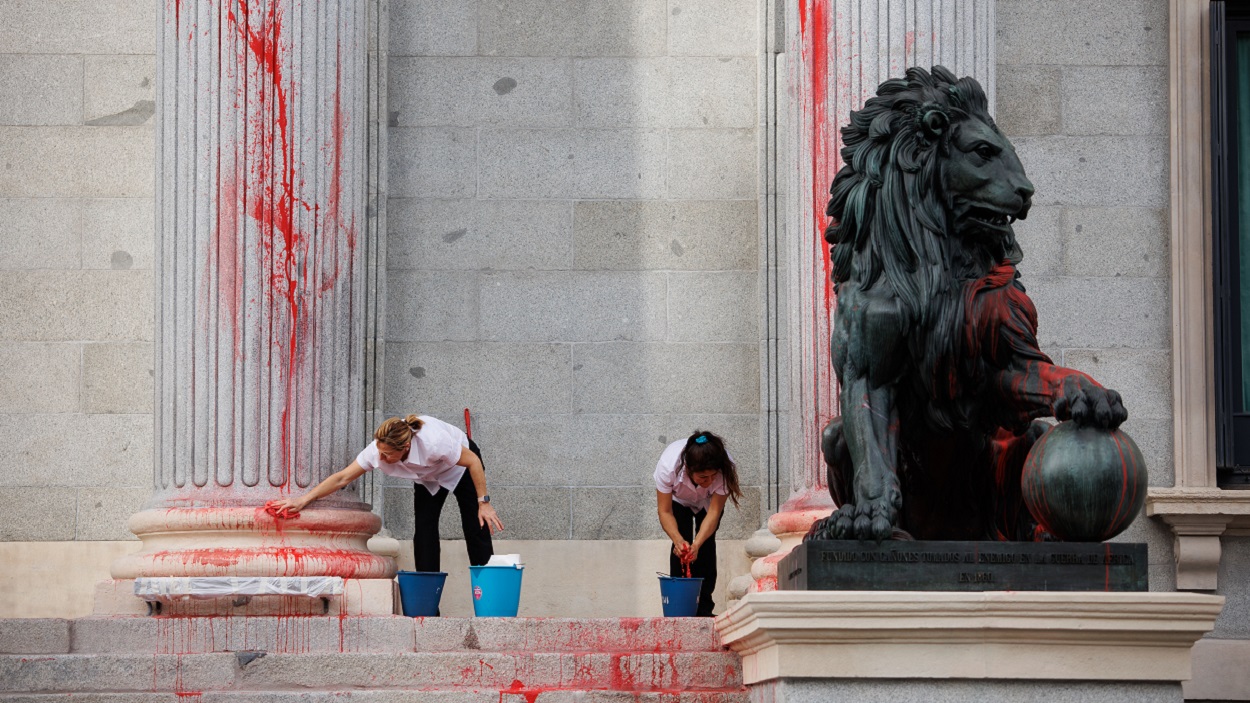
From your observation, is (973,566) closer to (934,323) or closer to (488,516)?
(934,323)

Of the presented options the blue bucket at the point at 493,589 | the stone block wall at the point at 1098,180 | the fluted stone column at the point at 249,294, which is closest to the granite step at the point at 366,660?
the blue bucket at the point at 493,589

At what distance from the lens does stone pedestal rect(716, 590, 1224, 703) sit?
23.3ft

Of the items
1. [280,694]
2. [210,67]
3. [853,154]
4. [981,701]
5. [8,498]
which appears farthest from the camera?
[8,498]

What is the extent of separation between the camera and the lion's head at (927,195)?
791 centimetres

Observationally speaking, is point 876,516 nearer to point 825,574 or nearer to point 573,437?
point 825,574

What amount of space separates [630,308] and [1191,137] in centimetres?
453

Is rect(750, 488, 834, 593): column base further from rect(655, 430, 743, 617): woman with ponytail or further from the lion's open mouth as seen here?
the lion's open mouth

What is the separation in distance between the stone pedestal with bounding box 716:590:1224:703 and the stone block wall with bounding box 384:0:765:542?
6213 millimetres

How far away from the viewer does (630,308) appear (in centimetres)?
1375

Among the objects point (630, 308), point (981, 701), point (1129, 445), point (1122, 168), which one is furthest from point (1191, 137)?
point (981, 701)

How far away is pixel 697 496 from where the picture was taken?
488 inches

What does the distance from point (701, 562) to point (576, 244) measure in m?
2.97

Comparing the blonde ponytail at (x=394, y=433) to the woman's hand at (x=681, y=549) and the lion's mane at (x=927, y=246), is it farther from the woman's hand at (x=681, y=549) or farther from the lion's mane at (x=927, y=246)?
the lion's mane at (x=927, y=246)

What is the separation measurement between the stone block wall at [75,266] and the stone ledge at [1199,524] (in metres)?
7.66
